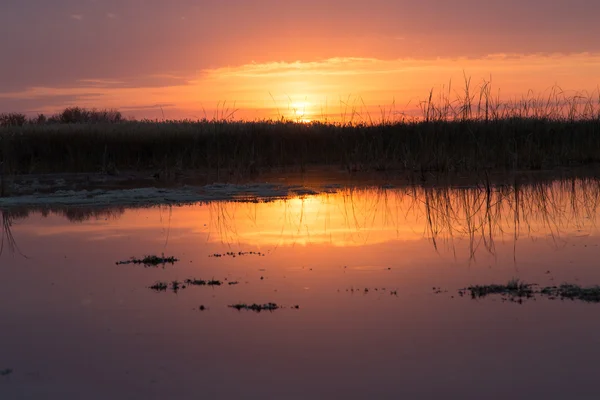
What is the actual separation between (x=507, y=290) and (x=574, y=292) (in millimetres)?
476

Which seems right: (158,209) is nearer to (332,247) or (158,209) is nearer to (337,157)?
(332,247)

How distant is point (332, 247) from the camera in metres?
7.89

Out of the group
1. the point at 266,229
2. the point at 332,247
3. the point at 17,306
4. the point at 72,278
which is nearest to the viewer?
the point at 17,306

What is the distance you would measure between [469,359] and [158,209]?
8.74 metres

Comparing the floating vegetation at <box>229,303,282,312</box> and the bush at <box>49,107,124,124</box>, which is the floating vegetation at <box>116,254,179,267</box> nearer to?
the floating vegetation at <box>229,303,282,312</box>

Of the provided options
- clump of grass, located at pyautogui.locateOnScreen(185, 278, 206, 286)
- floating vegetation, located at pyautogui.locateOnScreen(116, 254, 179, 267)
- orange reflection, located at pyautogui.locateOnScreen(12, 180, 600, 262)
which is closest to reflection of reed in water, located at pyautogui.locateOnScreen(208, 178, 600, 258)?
orange reflection, located at pyautogui.locateOnScreen(12, 180, 600, 262)

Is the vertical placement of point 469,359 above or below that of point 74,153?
below

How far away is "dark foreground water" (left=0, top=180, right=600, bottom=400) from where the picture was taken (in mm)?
3945

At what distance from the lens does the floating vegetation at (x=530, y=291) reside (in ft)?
17.7

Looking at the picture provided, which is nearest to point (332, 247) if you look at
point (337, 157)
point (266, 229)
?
point (266, 229)

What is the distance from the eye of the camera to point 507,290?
567cm

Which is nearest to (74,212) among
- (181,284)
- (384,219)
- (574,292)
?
(384,219)

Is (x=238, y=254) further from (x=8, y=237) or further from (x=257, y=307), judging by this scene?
(x=8, y=237)

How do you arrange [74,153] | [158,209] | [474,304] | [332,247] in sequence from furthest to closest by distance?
1. [74,153]
2. [158,209]
3. [332,247]
4. [474,304]
